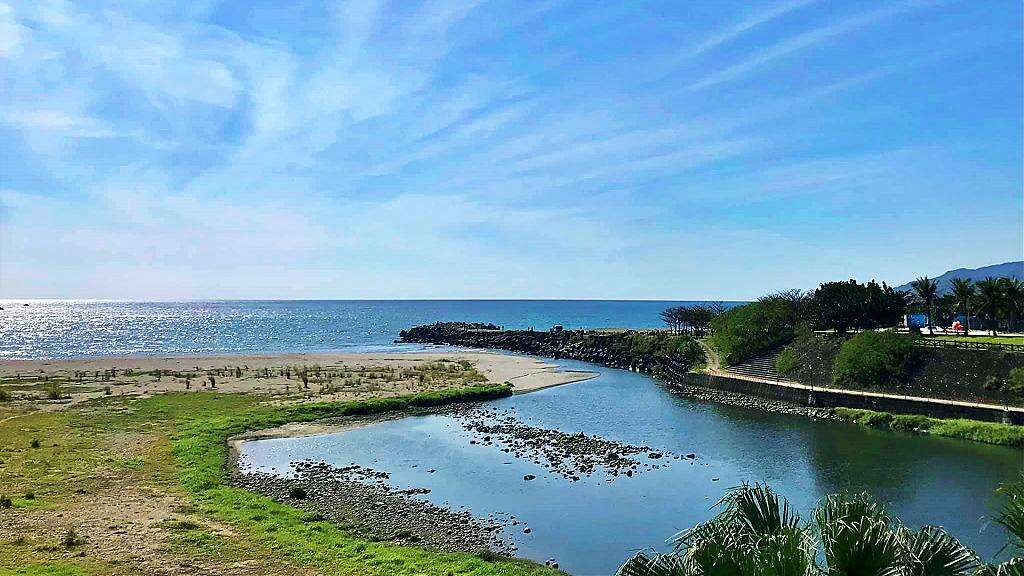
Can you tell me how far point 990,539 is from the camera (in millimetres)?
22859

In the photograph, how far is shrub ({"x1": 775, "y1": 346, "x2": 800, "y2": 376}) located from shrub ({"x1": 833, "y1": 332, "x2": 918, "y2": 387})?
211 inches

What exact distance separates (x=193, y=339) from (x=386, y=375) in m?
88.0

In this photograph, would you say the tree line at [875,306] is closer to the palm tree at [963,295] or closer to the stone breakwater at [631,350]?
the palm tree at [963,295]

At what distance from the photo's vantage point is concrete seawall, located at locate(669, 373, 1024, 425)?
39.4m

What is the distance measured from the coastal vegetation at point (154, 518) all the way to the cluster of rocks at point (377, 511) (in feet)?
2.99

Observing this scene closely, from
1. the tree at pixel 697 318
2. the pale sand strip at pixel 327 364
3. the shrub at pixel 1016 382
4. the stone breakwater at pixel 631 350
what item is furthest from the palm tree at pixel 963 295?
the pale sand strip at pixel 327 364

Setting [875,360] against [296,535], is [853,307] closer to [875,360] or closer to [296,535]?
[875,360]

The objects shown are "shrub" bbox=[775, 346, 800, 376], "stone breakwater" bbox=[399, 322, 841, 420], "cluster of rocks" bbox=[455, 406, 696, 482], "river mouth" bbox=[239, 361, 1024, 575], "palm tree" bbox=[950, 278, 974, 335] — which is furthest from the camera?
"palm tree" bbox=[950, 278, 974, 335]

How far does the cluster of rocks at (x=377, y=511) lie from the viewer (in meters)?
22.4

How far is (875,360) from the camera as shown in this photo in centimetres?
4938

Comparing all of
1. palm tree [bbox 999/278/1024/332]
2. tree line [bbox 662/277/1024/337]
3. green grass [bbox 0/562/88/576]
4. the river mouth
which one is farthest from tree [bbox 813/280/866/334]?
green grass [bbox 0/562/88/576]

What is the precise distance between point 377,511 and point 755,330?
5405cm

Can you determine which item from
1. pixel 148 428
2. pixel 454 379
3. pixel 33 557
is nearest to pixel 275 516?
pixel 33 557

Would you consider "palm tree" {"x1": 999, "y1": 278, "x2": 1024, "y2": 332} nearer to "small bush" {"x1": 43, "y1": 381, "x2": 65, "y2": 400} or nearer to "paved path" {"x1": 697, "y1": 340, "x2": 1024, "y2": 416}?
"paved path" {"x1": 697, "y1": 340, "x2": 1024, "y2": 416}
